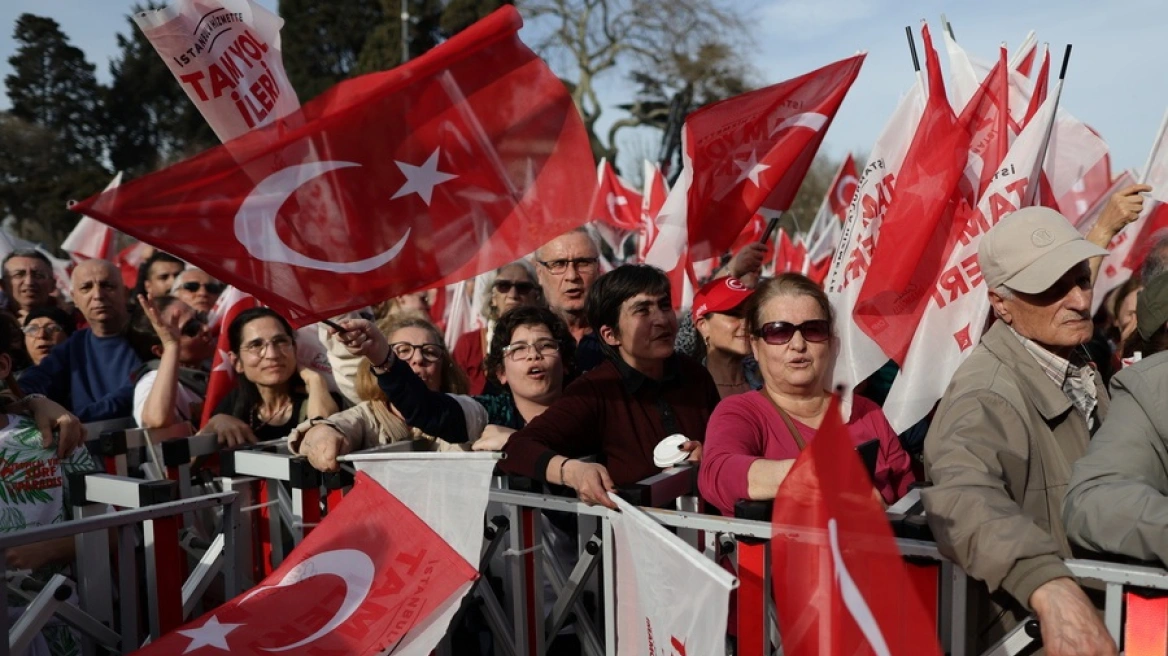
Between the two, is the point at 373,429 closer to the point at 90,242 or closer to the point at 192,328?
the point at 192,328

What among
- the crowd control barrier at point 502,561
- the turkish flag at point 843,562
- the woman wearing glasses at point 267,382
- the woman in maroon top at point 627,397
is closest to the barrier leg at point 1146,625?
the crowd control barrier at point 502,561

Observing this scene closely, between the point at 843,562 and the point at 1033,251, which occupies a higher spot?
the point at 1033,251

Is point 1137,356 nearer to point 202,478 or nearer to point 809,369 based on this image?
point 809,369

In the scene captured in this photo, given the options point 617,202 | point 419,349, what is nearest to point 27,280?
point 419,349

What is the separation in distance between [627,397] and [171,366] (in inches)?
98.5

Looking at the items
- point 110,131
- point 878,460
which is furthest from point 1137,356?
point 110,131

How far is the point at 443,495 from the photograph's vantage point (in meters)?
3.02

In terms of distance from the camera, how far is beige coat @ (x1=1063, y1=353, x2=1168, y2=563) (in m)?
2.12

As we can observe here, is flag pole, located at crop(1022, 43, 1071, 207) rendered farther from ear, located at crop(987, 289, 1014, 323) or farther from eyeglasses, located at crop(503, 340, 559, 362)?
eyeglasses, located at crop(503, 340, 559, 362)

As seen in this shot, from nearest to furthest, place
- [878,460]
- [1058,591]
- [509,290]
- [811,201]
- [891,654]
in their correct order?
1. [891,654]
2. [1058,591]
3. [878,460]
4. [509,290]
5. [811,201]

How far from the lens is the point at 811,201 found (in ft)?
→ 150

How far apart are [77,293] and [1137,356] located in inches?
227

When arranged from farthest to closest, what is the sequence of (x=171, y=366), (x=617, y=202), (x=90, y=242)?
1. (x=617, y=202)
2. (x=90, y=242)
3. (x=171, y=366)

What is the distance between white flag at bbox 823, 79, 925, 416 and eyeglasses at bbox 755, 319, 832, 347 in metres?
0.76
